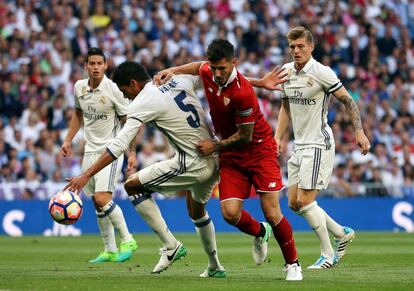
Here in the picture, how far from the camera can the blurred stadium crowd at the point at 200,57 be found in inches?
959

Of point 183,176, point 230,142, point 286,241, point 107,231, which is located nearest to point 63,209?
point 183,176

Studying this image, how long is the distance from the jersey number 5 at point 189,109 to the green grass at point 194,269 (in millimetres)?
1657

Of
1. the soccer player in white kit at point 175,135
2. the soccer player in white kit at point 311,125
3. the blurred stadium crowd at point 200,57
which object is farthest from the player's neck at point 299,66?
the blurred stadium crowd at point 200,57

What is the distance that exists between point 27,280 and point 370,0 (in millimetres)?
23230

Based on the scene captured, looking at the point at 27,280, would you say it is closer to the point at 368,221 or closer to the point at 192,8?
the point at 368,221

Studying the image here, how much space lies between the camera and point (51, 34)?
26.4 metres

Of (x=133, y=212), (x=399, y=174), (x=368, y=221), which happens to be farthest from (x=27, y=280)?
(x=399, y=174)

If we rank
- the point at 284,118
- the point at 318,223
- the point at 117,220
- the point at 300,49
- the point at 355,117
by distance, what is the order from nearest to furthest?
the point at 355,117, the point at 300,49, the point at 318,223, the point at 284,118, the point at 117,220

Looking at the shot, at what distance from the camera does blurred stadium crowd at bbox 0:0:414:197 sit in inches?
959

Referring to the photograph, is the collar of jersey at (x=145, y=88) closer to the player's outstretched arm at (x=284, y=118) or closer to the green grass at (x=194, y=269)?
the green grass at (x=194, y=269)

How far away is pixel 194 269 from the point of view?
504 inches

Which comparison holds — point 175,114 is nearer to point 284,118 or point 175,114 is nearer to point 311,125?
point 311,125

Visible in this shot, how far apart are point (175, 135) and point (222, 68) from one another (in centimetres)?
111

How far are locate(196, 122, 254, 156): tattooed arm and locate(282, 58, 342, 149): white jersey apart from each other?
2116mm
